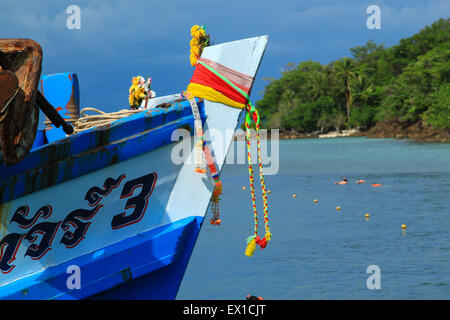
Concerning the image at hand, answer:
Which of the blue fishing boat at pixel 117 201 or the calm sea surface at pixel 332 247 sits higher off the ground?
the blue fishing boat at pixel 117 201

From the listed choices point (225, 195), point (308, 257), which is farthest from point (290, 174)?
point (308, 257)

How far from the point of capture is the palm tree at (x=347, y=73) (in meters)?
84.6

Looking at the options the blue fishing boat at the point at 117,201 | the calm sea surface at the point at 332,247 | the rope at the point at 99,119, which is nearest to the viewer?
the blue fishing boat at the point at 117,201

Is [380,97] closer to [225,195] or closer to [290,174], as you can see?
[290,174]

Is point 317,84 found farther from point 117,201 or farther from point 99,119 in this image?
point 117,201

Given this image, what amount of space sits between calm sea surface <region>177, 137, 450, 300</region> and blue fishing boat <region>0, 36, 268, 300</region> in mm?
4263

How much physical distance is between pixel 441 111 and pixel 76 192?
5341 centimetres

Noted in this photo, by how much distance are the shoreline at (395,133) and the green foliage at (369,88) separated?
106 centimetres

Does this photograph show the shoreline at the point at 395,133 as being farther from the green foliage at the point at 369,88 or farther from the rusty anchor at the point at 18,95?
the rusty anchor at the point at 18,95

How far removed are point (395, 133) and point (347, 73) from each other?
46.3ft

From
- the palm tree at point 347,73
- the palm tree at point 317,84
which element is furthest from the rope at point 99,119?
the palm tree at point 317,84

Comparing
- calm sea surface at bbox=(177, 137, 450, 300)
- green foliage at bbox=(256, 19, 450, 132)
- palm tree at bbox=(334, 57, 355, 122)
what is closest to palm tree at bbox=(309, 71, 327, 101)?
green foliage at bbox=(256, 19, 450, 132)

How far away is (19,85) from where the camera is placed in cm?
397

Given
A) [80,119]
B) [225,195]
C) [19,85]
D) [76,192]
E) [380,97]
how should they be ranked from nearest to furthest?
[19,85]
[76,192]
[80,119]
[225,195]
[380,97]
